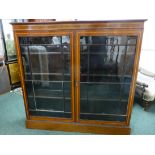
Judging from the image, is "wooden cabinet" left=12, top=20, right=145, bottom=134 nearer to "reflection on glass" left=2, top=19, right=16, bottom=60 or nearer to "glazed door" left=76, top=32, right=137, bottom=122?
"glazed door" left=76, top=32, right=137, bottom=122

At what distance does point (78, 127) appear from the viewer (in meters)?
2.10

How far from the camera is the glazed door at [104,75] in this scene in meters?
1.69

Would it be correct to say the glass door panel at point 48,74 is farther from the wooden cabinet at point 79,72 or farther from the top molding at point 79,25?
the top molding at point 79,25

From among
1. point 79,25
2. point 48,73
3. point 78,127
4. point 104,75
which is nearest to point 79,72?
point 104,75

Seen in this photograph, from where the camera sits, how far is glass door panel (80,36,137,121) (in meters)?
1.71

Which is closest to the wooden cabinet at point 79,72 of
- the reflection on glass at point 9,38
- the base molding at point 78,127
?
the base molding at point 78,127

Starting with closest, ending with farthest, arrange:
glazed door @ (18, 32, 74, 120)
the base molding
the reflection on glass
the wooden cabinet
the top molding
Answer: the top molding, the wooden cabinet, glazed door @ (18, 32, 74, 120), the base molding, the reflection on glass

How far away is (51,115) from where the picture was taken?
7.06 feet

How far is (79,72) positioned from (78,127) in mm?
814

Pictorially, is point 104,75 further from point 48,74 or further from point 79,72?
point 48,74

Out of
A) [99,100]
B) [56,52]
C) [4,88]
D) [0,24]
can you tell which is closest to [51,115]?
[99,100]

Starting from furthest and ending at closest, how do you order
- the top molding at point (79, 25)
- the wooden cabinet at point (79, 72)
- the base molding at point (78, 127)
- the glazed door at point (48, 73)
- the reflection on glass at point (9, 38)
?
the reflection on glass at point (9, 38) < the base molding at point (78, 127) < the glazed door at point (48, 73) < the wooden cabinet at point (79, 72) < the top molding at point (79, 25)

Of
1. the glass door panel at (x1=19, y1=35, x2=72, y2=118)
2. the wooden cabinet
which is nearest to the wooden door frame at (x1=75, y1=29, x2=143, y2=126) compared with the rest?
the wooden cabinet
